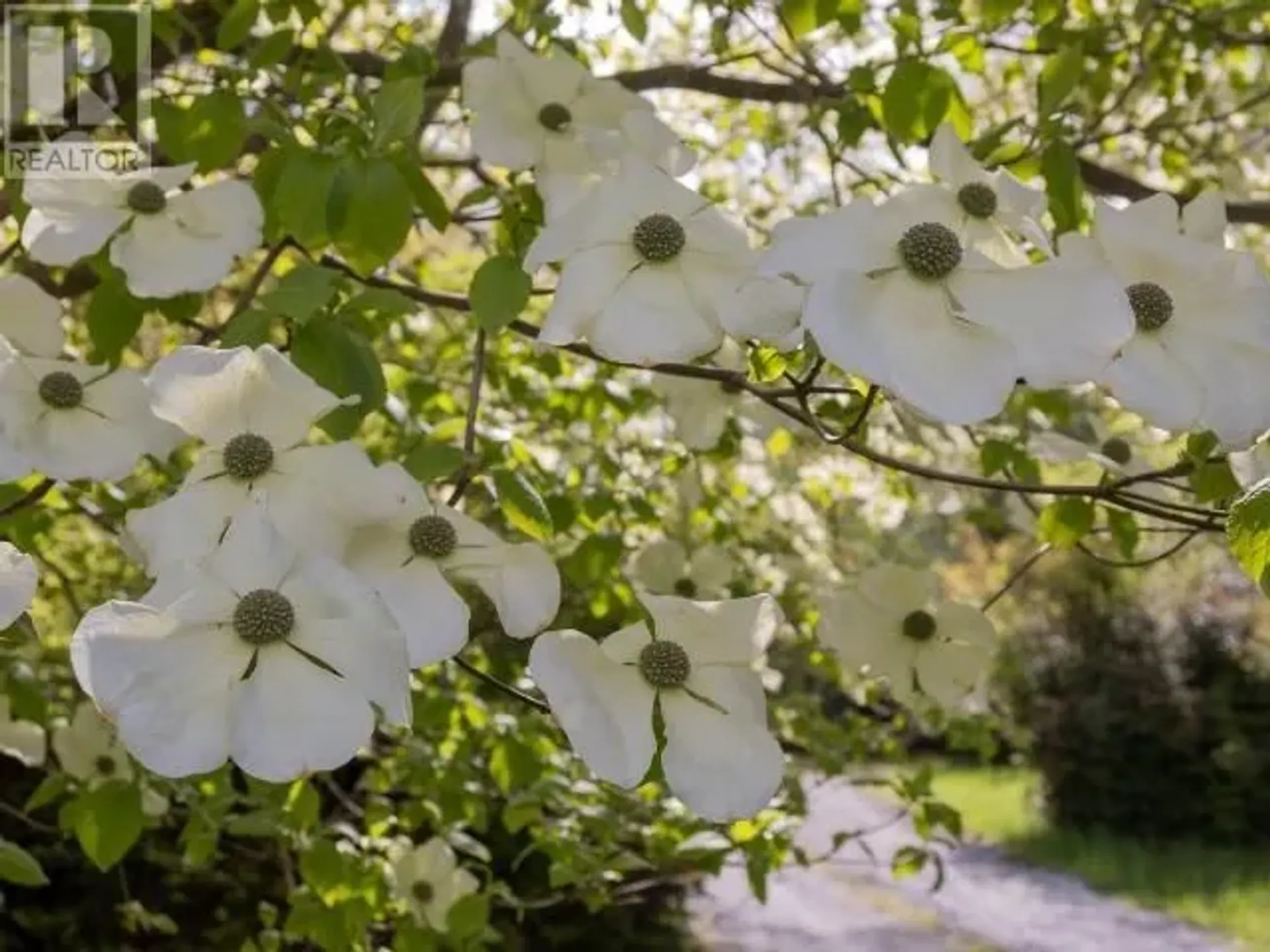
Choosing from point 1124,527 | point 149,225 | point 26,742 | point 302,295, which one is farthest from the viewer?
point 26,742

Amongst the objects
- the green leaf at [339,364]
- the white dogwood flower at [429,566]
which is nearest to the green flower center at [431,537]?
the white dogwood flower at [429,566]

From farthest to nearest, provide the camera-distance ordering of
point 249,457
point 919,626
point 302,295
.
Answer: point 919,626, point 302,295, point 249,457

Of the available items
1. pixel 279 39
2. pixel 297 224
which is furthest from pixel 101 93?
pixel 297 224

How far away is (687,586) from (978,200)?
1.07m

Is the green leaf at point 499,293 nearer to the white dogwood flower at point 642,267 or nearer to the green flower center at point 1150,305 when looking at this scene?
the white dogwood flower at point 642,267

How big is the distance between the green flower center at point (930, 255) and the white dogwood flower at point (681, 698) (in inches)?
10.3

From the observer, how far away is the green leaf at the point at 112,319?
1.20 meters

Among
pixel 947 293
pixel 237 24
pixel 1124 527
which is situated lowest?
pixel 1124 527

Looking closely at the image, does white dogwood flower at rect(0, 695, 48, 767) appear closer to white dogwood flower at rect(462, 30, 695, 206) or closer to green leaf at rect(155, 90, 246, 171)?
green leaf at rect(155, 90, 246, 171)

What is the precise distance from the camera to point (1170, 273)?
936 mm

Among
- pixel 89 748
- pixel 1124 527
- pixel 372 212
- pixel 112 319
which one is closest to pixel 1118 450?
pixel 1124 527

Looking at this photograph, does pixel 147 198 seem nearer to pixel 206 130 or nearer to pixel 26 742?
pixel 206 130

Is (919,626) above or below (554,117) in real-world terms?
below

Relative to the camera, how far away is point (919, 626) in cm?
162
